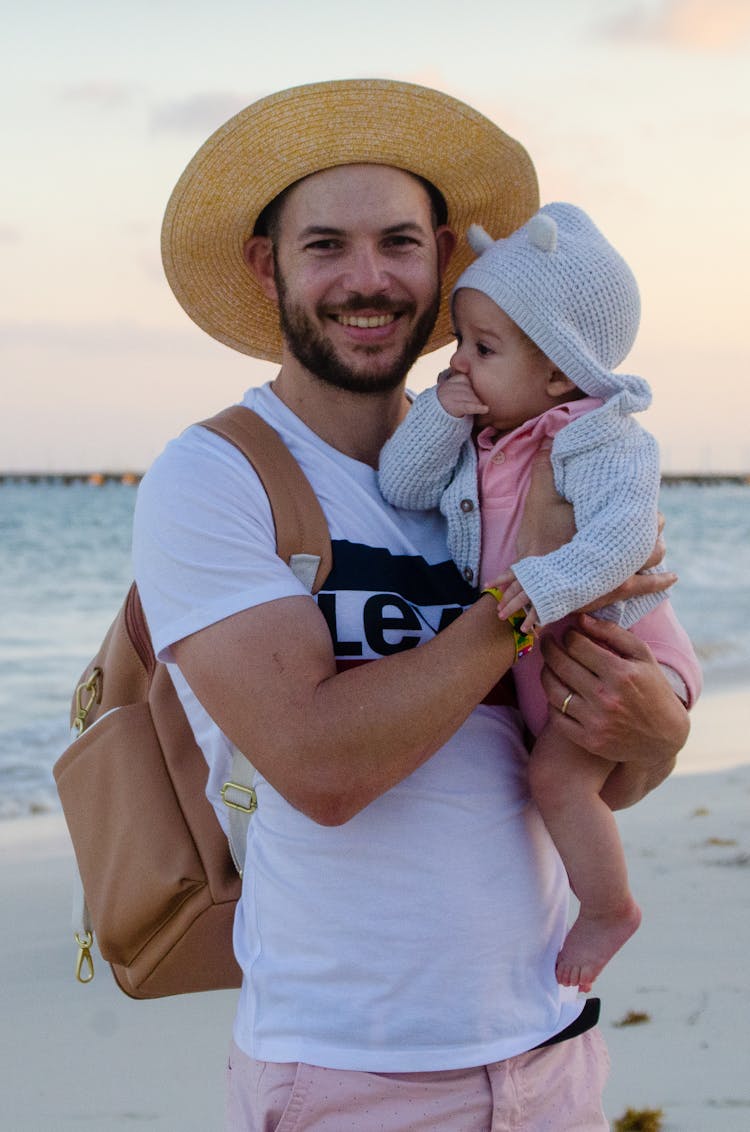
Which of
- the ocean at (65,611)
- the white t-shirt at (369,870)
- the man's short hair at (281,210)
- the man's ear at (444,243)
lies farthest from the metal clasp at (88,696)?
the ocean at (65,611)

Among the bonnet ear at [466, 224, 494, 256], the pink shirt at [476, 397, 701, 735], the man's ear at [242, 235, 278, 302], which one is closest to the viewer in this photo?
the pink shirt at [476, 397, 701, 735]

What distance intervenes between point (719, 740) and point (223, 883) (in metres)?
6.46

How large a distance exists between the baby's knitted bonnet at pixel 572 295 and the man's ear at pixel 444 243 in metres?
0.30

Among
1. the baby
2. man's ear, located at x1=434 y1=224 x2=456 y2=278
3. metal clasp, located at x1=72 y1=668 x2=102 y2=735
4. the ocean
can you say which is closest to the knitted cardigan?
the baby

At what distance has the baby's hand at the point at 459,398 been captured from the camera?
2.37 meters

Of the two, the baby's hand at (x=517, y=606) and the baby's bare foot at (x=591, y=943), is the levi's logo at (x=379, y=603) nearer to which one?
the baby's hand at (x=517, y=606)

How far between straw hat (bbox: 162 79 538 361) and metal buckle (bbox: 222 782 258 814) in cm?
119

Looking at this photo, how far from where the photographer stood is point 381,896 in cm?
198

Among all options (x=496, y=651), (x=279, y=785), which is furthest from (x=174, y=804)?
(x=496, y=651)

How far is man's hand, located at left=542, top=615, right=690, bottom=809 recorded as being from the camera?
2129 mm

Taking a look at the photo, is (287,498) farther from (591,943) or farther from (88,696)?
(591,943)

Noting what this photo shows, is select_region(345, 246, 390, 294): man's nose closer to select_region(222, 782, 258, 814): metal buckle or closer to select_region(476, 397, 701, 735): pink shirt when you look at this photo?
select_region(476, 397, 701, 735): pink shirt

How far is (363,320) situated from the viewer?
239 cm

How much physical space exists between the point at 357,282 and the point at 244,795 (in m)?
0.94
